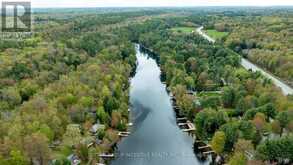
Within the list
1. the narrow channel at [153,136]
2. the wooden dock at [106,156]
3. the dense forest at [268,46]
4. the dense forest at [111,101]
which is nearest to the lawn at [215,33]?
the dense forest at [268,46]

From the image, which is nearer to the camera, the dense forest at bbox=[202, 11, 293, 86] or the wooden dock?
the wooden dock

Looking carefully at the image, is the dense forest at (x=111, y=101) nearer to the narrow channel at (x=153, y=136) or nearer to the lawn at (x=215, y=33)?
the narrow channel at (x=153, y=136)

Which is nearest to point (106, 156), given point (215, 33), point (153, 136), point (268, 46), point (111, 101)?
point (153, 136)

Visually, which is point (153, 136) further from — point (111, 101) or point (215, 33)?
point (215, 33)

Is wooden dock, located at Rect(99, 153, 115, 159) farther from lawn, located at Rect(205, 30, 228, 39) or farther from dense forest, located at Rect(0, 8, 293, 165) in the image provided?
lawn, located at Rect(205, 30, 228, 39)

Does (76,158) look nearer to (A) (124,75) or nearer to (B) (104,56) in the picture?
(A) (124,75)

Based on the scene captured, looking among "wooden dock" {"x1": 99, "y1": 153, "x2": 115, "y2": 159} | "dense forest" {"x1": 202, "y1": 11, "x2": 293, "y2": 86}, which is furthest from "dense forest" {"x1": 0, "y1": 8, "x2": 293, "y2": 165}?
"wooden dock" {"x1": 99, "y1": 153, "x2": 115, "y2": 159}

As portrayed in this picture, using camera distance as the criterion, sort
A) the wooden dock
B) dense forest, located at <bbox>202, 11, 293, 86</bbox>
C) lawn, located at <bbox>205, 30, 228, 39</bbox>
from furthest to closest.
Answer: lawn, located at <bbox>205, 30, 228, 39</bbox>, dense forest, located at <bbox>202, 11, 293, 86</bbox>, the wooden dock

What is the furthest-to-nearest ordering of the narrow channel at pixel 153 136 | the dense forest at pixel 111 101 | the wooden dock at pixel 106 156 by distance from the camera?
the narrow channel at pixel 153 136
the wooden dock at pixel 106 156
the dense forest at pixel 111 101

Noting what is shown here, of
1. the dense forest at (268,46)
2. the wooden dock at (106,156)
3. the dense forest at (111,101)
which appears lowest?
the wooden dock at (106,156)
